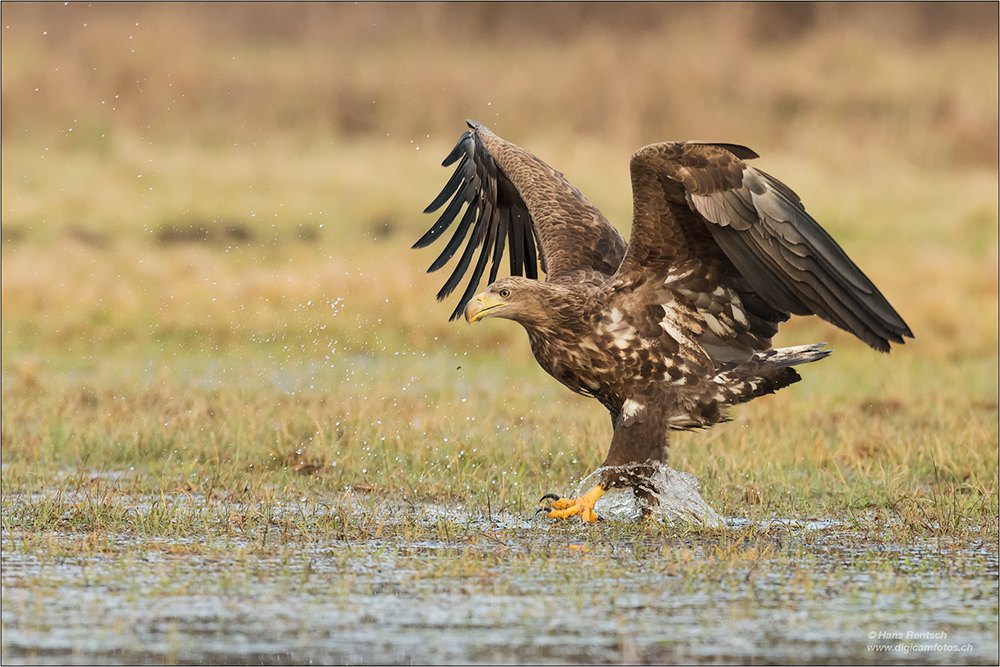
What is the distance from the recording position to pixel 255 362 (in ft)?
35.3

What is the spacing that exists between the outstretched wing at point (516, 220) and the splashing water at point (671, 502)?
1100 millimetres

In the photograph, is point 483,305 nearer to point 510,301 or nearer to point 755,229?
point 510,301

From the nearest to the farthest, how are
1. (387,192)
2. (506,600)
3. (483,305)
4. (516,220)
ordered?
(506,600), (483,305), (516,220), (387,192)

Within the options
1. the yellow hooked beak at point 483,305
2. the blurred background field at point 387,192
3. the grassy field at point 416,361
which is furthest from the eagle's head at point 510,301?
the blurred background field at point 387,192

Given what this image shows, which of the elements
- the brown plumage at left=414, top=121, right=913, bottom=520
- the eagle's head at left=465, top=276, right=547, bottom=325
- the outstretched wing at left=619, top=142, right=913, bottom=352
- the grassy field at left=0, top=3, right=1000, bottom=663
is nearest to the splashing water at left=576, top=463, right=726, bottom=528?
the brown plumage at left=414, top=121, right=913, bottom=520

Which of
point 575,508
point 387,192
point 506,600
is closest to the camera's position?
point 506,600

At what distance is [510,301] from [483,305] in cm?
12

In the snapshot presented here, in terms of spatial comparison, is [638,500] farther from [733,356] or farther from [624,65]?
[624,65]

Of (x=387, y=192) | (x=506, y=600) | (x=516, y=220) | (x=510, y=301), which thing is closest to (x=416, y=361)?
(x=516, y=220)

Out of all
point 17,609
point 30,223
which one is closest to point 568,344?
point 17,609

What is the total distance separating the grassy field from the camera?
4457 millimetres

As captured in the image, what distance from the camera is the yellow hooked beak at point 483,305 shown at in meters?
5.96

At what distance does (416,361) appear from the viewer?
1098cm

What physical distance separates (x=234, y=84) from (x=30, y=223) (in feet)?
20.0
